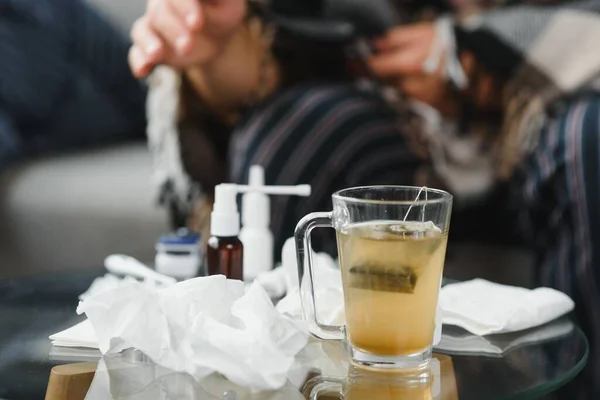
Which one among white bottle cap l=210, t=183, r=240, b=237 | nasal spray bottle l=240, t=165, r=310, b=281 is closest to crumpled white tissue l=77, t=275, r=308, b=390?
white bottle cap l=210, t=183, r=240, b=237

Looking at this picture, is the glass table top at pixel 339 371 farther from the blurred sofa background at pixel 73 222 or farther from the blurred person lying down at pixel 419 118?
the blurred sofa background at pixel 73 222

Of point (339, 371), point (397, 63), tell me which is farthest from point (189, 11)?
point (339, 371)

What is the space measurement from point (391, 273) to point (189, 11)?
548 mm

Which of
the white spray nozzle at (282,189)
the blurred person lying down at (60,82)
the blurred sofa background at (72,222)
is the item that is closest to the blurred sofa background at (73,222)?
the blurred sofa background at (72,222)

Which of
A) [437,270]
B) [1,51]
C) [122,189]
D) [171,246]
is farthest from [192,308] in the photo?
[1,51]

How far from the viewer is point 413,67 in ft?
4.46

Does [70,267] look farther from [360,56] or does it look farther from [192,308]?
[192,308]

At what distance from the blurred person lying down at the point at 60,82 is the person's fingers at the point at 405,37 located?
0.61 m

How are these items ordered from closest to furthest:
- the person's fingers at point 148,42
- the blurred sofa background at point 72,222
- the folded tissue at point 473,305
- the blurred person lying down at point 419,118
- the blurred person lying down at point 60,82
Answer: the folded tissue at point 473,305 < the person's fingers at point 148,42 < the blurred person lying down at point 419,118 < the blurred sofa background at point 72,222 < the blurred person lying down at point 60,82

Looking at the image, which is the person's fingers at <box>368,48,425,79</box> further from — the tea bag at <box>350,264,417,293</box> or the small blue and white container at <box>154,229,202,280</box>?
the tea bag at <box>350,264,417,293</box>

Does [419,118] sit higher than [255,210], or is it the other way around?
[419,118]

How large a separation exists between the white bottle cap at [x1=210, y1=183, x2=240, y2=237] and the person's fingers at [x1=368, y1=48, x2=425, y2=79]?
0.67 m

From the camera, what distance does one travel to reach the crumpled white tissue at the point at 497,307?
712 millimetres

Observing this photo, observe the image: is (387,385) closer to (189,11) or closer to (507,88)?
(189,11)
